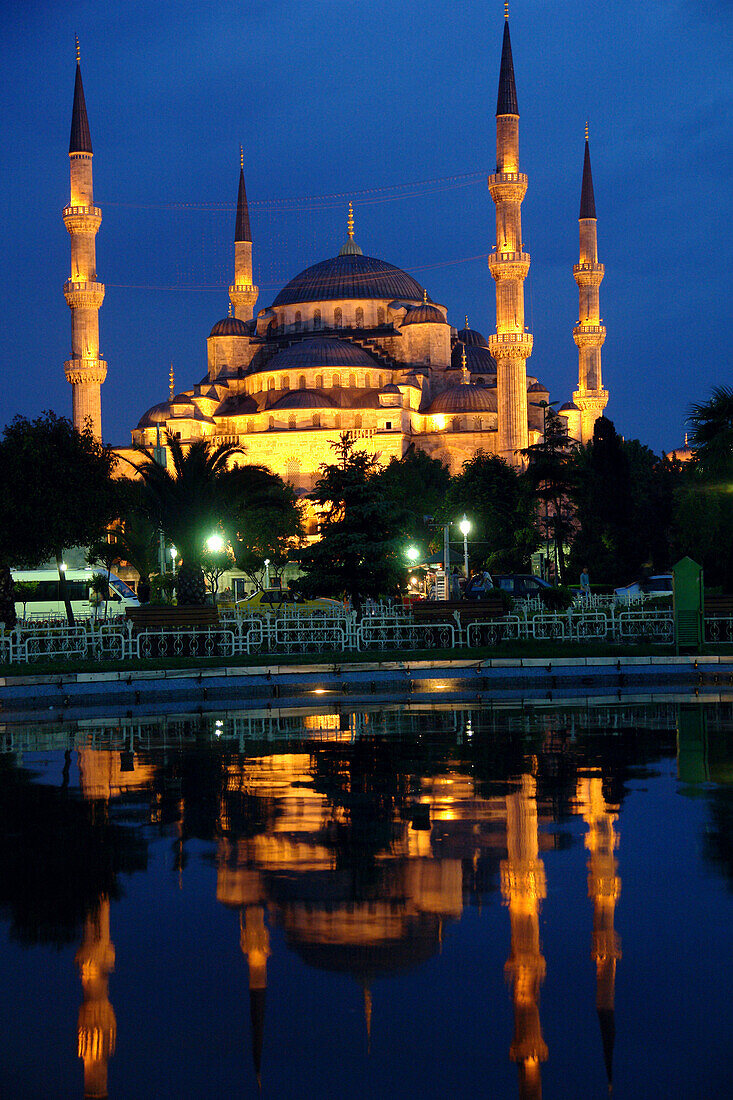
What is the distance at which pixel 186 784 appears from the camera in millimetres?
7516

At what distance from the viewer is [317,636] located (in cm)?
1714

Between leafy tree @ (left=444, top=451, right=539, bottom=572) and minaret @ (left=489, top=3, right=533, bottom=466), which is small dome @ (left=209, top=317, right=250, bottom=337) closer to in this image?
minaret @ (left=489, top=3, right=533, bottom=466)

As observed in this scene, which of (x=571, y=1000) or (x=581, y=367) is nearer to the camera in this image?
(x=571, y=1000)

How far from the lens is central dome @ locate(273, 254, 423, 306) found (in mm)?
79812

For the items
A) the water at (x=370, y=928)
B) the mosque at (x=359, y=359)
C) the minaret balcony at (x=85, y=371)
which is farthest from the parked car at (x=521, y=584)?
the minaret balcony at (x=85, y=371)

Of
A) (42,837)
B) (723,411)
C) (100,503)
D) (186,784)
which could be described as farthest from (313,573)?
(42,837)

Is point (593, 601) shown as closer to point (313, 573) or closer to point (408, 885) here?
point (313, 573)

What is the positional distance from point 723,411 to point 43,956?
65.0 feet

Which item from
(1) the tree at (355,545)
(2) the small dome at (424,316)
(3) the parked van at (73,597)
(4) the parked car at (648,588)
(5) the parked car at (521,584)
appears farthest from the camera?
(2) the small dome at (424,316)

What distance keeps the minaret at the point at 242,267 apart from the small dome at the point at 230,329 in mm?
1283

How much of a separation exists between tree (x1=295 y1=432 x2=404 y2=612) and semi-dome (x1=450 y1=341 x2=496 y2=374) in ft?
194

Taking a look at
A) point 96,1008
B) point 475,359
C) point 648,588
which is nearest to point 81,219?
point 475,359

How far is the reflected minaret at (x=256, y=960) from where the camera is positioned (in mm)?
3549

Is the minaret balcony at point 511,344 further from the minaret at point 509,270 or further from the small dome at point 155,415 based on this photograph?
the small dome at point 155,415
